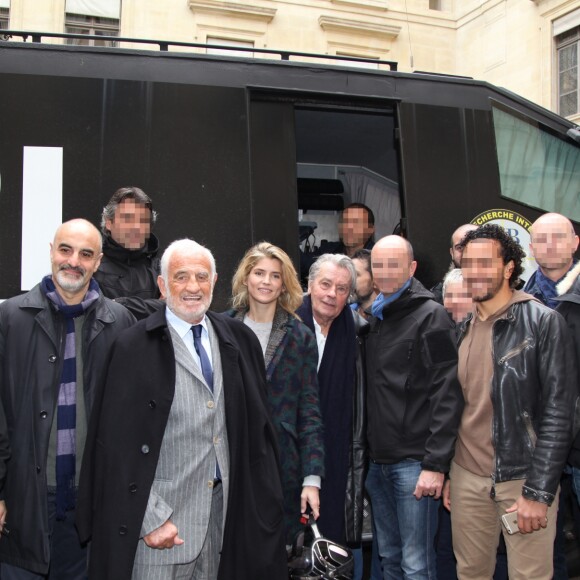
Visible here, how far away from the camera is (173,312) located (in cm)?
230

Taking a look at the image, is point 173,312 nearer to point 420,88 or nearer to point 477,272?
point 477,272

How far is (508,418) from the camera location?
239cm

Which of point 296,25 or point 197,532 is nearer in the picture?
point 197,532

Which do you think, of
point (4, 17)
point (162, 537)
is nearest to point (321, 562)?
point (162, 537)

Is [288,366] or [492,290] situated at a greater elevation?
[492,290]

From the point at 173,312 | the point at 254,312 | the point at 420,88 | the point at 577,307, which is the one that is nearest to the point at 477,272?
the point at 577,307

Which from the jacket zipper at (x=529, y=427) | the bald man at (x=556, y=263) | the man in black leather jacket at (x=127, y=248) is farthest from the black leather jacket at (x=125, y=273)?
the bald man at (x=556, y=263)

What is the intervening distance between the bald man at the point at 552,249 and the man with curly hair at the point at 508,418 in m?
0.51

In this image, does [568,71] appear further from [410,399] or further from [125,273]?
[125,273]

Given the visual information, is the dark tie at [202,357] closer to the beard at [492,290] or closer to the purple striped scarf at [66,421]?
the purple striped scarf at [66,421]

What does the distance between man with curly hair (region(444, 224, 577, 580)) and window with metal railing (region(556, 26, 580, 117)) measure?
52.1ft

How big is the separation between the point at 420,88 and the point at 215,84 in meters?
1.24

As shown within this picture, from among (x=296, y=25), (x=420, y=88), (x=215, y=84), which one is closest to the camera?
(x=215, y=84)

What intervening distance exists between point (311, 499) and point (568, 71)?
16963 millimetres
